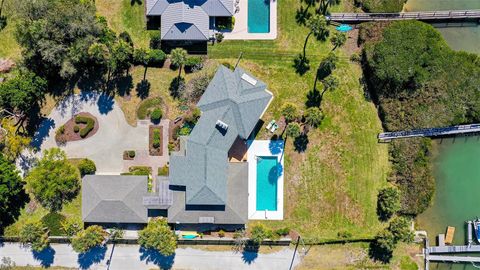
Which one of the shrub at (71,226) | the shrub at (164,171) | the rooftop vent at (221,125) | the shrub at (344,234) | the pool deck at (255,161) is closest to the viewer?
the rooftop vent at (221,125)

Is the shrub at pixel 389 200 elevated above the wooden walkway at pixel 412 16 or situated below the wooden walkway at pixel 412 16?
below

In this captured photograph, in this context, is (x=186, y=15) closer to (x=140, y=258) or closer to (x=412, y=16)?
(x=412, y=16)

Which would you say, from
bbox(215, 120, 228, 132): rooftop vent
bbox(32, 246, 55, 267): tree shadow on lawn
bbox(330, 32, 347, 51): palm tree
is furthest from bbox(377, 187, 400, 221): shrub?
bbox(32, 246, 55, 267): tree shadow on lawn

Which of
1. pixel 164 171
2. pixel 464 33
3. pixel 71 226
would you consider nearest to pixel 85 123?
pixel 164 171

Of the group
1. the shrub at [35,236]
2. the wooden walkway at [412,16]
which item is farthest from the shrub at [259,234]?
the wooden walkway at [412,16]

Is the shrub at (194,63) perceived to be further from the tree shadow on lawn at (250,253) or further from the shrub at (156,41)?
the tree shadow on lawn at (250,253)

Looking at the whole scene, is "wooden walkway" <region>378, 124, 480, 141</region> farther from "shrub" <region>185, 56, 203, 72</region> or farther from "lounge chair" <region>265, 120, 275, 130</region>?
"shrub" <region>185, 56, 203, 72</region>
